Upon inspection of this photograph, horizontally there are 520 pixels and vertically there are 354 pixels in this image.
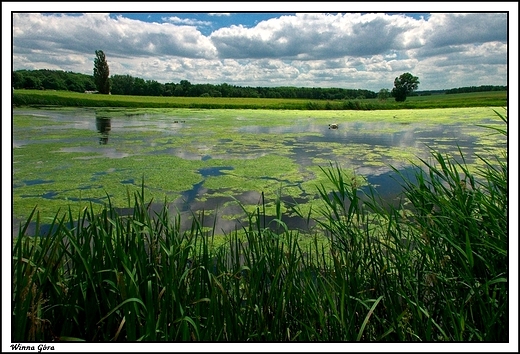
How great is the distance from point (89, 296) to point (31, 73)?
1.70 m

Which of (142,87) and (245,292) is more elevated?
(142,87)

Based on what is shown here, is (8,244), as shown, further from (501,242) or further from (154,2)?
(501,242)

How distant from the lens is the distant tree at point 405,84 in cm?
288

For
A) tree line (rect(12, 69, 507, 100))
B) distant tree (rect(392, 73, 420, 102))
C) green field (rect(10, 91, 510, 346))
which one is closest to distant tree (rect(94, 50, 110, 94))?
tree line (rect(12, 69, 507, 100))

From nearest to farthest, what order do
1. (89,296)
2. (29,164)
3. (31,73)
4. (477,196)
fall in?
(89,296) → (477,196) → (31,73) → (29,164)

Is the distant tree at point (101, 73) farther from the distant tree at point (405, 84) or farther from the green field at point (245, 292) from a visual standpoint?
the distant tree at point (405, 84)

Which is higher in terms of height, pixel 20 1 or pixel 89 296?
pixel 20 1

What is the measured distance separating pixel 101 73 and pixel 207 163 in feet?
9.54

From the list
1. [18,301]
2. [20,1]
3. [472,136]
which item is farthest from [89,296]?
[472,136]

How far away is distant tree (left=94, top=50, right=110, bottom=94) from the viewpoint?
8.00ft

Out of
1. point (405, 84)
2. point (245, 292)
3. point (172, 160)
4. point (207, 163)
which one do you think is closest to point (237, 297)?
point (245, 292)

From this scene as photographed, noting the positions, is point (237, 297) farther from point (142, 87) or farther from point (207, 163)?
point (207, 163)

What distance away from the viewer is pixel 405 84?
10.2 feet

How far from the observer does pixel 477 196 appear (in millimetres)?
1509
